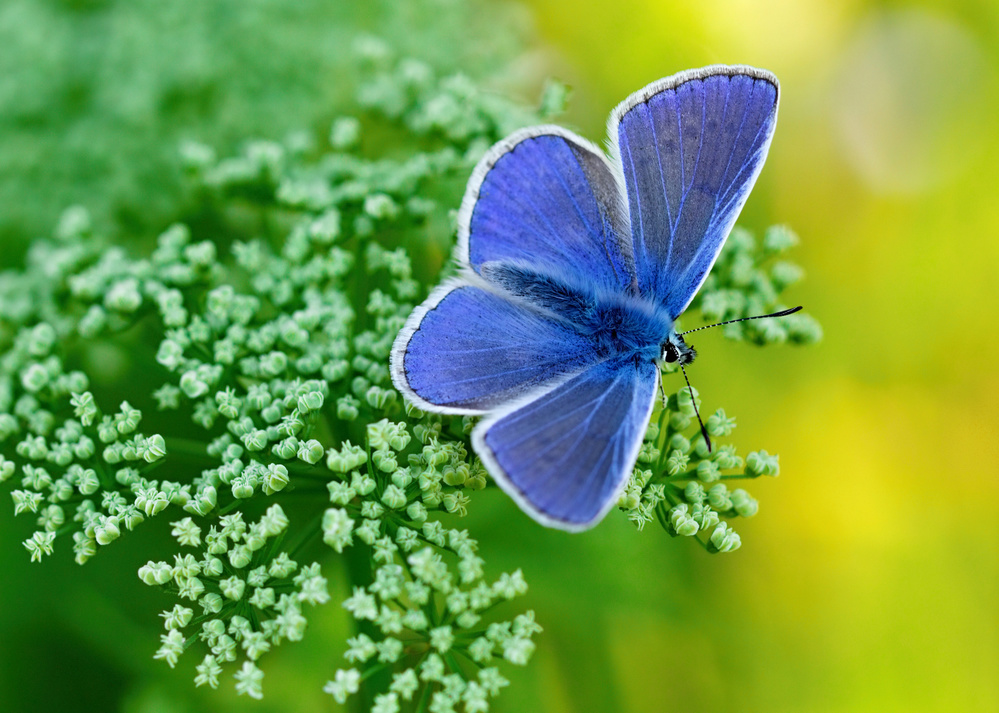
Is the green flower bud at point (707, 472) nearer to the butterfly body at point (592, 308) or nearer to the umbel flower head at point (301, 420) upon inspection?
the umbel flower head at point (301, 420)

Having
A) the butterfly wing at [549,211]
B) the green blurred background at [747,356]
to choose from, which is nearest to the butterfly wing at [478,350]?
the butterfly wing at [549,211]

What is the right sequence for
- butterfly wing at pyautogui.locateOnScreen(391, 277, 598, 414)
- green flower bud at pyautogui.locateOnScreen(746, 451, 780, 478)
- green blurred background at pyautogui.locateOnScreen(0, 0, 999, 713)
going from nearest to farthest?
butterfly wing at pyautogui.locateOnScreen(391, 277, 598, 414)
green flower bud at pyautogui.locateOnScreen(746, 451, 780, 478)
green blurred background at pyautogui.locateOnScreen(0, 0, 999, 713)

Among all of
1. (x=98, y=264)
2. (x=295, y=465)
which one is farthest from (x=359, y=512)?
(x=98, y=264)

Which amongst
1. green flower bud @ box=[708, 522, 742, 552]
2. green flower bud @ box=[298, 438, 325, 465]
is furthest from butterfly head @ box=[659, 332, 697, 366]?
green flower bud @ box=[298, 438, 325, 465]

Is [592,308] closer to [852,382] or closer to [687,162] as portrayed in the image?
[687,162]

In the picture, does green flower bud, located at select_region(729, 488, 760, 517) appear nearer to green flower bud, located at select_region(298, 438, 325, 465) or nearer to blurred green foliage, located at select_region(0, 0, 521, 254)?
green flower bud, located at select_region(298, 438, 325, 465)

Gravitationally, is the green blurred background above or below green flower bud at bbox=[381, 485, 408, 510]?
above
